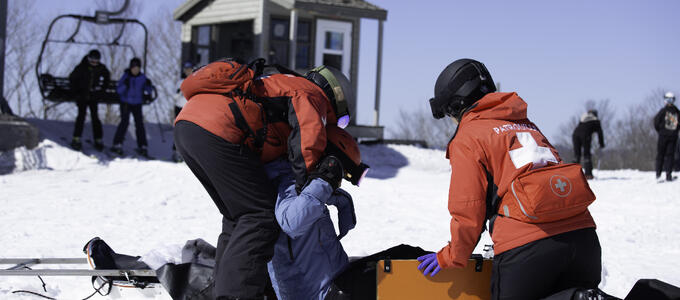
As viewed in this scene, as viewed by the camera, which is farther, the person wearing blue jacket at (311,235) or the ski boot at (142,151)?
the ski boot at (142,151)

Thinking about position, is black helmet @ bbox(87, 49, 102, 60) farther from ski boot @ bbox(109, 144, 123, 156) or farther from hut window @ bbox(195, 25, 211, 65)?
hut window @ bbox(195, 25, 211, 65)

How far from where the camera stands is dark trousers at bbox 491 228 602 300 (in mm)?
2523

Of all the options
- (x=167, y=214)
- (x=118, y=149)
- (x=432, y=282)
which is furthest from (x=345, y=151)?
(x=118, y=149)

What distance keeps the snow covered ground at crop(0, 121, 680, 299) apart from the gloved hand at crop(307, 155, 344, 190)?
1466 mm

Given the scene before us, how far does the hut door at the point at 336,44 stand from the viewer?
15453mm

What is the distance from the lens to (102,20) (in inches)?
474

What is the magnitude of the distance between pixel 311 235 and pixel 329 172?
0.37 m

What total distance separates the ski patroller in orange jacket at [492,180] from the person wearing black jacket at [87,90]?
31.6 feet

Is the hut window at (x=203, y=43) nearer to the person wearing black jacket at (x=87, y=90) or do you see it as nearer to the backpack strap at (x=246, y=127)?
the person wearing black jacket at (x=87, y=90)

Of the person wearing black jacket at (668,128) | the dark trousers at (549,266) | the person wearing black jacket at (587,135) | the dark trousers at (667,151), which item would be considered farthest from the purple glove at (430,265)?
the person wearing black jacket at (587,135)

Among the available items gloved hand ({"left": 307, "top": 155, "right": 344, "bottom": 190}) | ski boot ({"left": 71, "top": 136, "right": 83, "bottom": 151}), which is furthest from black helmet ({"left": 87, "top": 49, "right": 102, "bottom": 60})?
Result: gloved hand ({"left": 307, "top": 155, "right": 344, "bottom": 190})

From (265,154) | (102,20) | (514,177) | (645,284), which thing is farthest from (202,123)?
(102,20)

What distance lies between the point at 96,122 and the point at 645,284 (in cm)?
1029

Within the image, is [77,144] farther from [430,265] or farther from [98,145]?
[430,265]
